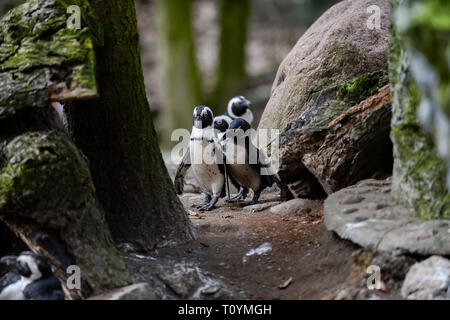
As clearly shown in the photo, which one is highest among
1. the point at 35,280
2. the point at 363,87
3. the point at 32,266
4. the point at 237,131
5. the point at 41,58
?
the point at 41,58

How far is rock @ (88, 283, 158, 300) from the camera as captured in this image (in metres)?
4.11

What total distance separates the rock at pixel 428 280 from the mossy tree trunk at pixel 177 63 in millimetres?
10052

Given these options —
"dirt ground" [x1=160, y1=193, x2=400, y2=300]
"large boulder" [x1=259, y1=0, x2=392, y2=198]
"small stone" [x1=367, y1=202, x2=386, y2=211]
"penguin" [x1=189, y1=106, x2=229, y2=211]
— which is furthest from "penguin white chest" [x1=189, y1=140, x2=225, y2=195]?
"small stone" [x1=367, y1=202, x2=386, y2=211]

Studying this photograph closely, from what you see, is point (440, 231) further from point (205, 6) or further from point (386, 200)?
point (205, 6)

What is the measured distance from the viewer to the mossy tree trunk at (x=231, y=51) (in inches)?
560

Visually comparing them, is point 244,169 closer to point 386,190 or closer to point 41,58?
point 386,190

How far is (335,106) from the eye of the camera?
618cm

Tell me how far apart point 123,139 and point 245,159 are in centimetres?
226

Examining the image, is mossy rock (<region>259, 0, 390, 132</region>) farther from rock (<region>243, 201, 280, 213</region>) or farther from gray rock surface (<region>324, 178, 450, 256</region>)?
gray rock surface (<region>324, 178, 450, 256</region>)

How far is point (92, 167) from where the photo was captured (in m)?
5.12

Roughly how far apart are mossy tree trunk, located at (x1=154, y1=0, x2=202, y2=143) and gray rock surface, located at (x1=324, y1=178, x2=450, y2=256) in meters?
8.86

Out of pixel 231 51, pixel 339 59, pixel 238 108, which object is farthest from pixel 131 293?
pixel 231 51

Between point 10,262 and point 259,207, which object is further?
point 259,207

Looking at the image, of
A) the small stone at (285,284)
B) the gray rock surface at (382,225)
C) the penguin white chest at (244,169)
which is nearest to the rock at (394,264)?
the gray rock surface at (382,225)
